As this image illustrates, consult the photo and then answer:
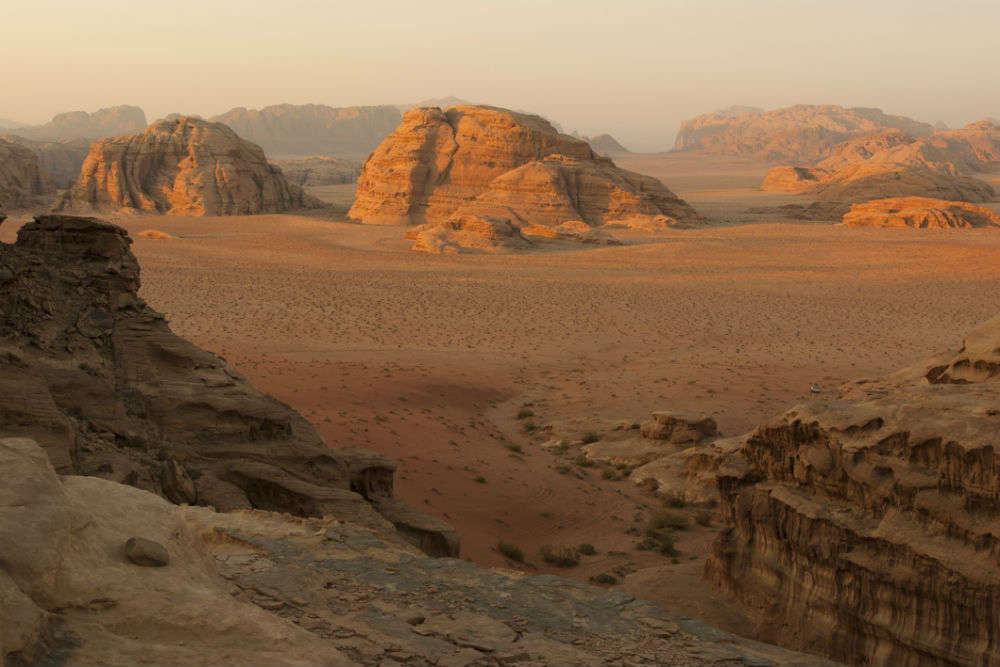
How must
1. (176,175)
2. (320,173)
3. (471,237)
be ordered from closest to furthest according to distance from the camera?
(471,237) → (176,175) → (320,173)

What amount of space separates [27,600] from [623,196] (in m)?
44.3

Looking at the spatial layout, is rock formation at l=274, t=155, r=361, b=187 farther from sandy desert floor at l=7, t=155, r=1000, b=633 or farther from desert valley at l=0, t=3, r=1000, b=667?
desert valley at l=0, t=3, r=1000, b=667

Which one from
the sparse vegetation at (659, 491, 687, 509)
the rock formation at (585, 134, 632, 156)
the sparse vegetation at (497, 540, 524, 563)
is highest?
the rock formation at (585, 134, 632, 156)

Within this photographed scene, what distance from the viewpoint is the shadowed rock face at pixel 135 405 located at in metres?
6.69

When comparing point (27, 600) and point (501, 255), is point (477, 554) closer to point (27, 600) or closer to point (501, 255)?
point (27, 600)

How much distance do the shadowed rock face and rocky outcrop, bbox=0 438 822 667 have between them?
1.38 meters

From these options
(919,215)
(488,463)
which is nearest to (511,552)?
(488,463)

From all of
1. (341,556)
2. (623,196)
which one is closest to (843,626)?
(341,556)

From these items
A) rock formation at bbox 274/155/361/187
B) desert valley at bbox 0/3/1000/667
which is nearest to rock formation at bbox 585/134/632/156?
rock formation at bbox 274/155/361/187

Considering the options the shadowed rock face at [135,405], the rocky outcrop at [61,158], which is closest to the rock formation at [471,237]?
the shadowed rock face at [135,405]

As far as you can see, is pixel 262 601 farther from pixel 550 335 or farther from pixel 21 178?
pixel 21 178

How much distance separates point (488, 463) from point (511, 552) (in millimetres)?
3352

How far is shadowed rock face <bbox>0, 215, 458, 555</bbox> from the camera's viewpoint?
669 centimetres

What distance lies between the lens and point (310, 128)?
7244 inches
